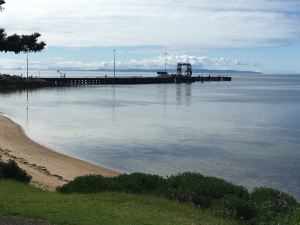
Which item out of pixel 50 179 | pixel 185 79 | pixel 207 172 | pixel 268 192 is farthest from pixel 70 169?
pixel 185 79

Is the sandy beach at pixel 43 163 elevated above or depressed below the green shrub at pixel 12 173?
below

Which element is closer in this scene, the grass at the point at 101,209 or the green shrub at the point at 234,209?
the grass at the point at 101,209

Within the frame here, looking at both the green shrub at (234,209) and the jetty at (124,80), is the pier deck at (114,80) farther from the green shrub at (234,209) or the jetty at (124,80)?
the green shrub at (234,209)

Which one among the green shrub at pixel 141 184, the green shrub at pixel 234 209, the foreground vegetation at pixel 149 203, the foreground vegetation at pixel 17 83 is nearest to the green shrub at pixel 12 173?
the foreground vegetation at pixel 149 203

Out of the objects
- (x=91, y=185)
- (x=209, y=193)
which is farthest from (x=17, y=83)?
(x=209, y=193)

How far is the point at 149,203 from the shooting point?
10.1 m

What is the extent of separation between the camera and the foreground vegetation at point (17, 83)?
106 metres

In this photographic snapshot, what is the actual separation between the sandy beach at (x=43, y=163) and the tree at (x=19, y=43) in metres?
4.49

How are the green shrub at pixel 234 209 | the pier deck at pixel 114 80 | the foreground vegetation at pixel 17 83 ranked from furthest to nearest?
1. the pier deck at pixel 114 80
2. the foreground vegetation at pixel 17 83
3. the green shrub at pixel 234 209

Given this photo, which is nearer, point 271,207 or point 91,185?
point 271,207

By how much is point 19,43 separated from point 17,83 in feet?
325

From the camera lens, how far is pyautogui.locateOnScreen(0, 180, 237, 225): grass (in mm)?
8414

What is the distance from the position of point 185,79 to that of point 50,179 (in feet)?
475

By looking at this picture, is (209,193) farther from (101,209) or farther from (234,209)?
(101,209)
